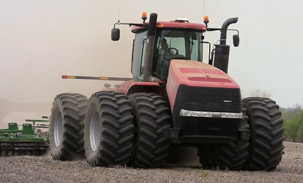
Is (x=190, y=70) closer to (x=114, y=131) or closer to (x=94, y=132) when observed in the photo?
(x=114, y=131)

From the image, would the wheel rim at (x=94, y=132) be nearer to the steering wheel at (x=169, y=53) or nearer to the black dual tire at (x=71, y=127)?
the black dual tire at (x=71, y=127)

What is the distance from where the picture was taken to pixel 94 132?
14125 millimetres

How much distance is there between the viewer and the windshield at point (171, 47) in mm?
13977

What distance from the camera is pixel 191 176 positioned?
11.6 m

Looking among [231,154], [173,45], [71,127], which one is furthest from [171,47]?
[71,127]

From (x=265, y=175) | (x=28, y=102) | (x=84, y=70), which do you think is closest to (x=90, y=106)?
(x=265, y=175)

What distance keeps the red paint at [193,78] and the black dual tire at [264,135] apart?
1.06m

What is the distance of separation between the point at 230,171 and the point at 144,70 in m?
2.72

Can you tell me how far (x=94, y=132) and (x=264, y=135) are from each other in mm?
3450

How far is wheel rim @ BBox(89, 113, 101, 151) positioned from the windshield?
152 cm

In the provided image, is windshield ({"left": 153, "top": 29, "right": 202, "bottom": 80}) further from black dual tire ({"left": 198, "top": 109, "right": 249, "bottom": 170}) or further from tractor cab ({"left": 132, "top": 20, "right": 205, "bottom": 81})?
black dual tire ({"left": 198, "top": 109, "right": 249, "bottom": 170})

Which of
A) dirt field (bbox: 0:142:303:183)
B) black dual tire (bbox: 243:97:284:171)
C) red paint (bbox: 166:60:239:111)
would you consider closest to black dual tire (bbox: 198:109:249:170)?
black dual tire (bbox: 243:97:284:171)

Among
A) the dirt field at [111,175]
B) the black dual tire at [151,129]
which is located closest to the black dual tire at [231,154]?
the dirt field at [111,175]

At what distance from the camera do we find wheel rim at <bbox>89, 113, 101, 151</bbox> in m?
13.9
